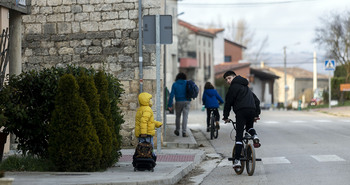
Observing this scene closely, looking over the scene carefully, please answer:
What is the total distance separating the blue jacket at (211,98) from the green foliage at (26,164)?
28.1 ft

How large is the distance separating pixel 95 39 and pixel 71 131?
6410 millimetres

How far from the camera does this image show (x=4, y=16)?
13.2m

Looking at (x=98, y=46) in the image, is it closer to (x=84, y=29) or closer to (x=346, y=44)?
(x=84, y=29)

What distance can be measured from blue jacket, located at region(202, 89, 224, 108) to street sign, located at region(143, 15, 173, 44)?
5682 mm

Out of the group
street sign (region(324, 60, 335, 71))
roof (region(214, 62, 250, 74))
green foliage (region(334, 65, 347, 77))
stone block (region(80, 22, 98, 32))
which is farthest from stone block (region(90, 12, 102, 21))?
roof (region(214, 62, 250, 74))

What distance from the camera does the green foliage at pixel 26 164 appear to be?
10.7 metres

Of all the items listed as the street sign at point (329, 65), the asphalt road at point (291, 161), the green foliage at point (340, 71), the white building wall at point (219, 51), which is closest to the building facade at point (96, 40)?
the asphalt road at point (291, 161)

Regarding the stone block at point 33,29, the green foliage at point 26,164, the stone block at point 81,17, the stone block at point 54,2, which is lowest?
the green foliage at point 26,164

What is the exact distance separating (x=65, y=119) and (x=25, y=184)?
1594 mm

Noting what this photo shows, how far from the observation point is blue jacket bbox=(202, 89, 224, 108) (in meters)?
19.1

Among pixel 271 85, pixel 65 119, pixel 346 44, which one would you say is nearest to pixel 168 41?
pixel 65 119

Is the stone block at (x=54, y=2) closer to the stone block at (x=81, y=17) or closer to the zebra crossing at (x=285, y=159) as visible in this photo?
the stone block at (x=81, y=17)

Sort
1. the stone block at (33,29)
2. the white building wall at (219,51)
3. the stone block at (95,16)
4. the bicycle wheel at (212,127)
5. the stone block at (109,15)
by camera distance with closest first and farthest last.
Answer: the stone block at (109,15) → the stone block at (95,16) → the stone block at (33,29) → the bicycle wheel at (212,127) → the white building wall at (219,51)

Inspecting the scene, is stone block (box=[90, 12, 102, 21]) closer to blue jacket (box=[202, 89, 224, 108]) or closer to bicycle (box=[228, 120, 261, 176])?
blue jacket (box=[202, 89, 224, 108])
